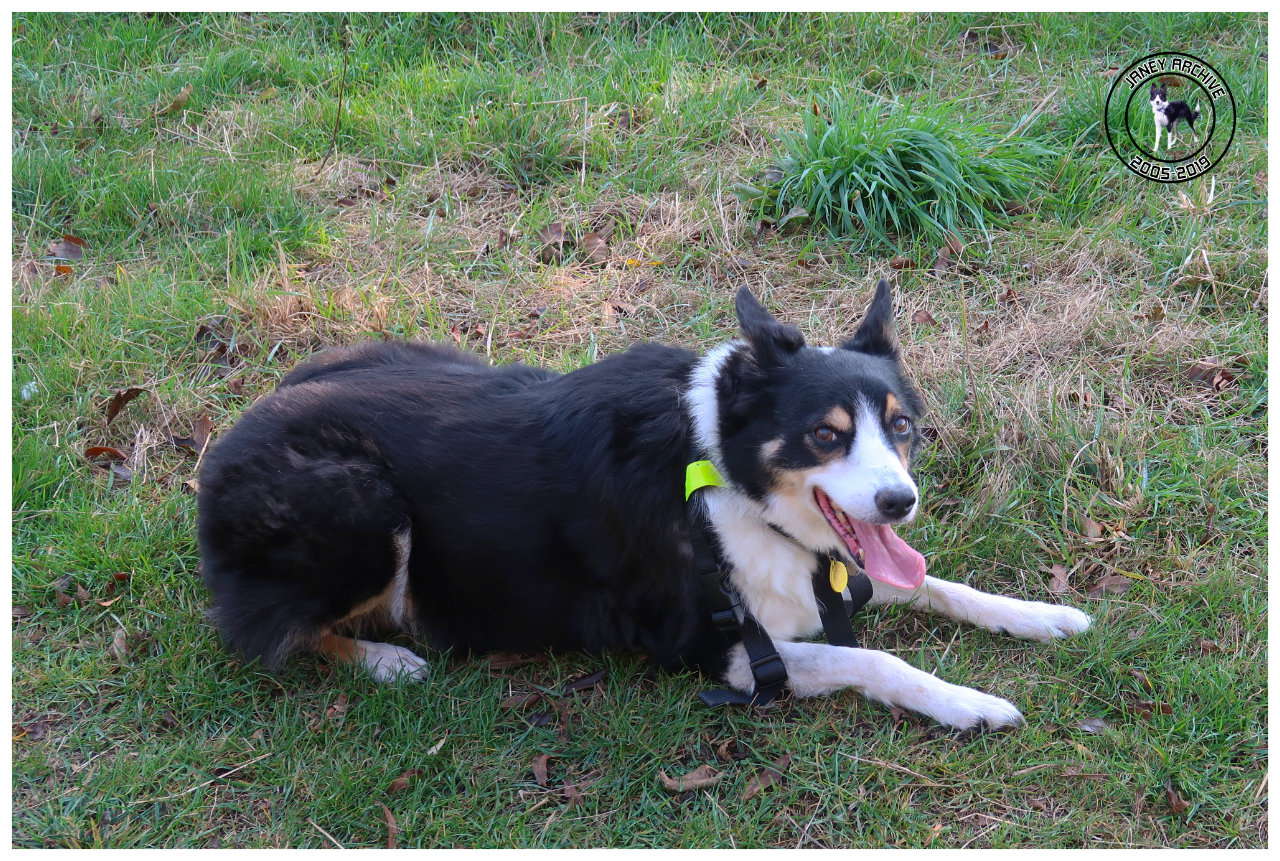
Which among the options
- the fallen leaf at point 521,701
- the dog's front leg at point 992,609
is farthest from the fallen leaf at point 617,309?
the fallen leaf at point 521,701

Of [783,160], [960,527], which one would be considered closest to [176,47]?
[783,160]

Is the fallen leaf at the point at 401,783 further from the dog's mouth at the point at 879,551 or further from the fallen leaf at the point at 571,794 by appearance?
the dog's mouth at the point at 879,551

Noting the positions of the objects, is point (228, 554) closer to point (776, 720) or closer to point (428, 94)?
point (776, 720)

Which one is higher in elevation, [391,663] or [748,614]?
[748,614]

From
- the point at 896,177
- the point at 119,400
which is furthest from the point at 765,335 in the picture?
the point at 119,400

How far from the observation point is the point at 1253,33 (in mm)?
6289

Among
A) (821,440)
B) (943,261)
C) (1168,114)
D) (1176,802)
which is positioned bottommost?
(1176,802)

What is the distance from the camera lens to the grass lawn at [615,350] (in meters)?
3.14

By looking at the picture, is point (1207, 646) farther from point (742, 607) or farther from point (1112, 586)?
point (742, 607)

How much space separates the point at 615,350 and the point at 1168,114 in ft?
11.6

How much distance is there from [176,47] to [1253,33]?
7209mm

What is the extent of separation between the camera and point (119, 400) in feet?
15.1

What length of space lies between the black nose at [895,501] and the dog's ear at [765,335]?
553 mm

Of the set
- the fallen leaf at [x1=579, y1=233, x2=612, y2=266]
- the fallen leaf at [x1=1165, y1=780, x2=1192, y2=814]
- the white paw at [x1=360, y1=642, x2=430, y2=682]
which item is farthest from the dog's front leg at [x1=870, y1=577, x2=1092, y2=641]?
the fallen leaf at [x1=579, y1=233, x2=612, y2=266]
